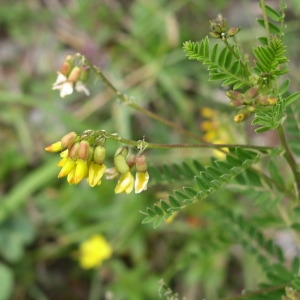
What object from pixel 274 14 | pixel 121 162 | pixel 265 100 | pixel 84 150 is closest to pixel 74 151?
pixel 84 150

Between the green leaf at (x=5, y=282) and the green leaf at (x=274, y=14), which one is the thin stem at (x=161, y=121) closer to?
the green leaf at (x=274, y=14)

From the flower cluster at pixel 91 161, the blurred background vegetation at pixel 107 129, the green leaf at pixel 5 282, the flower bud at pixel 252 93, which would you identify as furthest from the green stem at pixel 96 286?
the flower bud at pixel 252 93

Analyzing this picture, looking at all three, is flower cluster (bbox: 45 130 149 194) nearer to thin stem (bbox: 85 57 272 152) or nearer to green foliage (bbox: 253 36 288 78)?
thin stem (bbox: 85 57 272 152)

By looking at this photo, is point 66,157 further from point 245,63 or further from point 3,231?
point 3,231

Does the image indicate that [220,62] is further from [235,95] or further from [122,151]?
[122,151]

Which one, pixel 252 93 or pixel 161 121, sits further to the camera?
pixel 161 121

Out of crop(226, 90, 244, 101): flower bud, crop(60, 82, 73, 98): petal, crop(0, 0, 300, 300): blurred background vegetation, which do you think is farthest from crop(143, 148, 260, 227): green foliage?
crop(0, 0, 300, 300): blurred background vegetation
